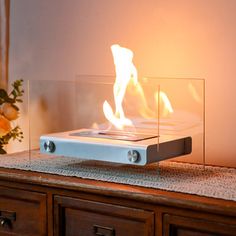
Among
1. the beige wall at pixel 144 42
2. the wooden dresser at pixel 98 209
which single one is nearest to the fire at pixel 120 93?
the beige wall at pixel 144 42

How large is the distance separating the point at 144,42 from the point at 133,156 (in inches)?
19.8

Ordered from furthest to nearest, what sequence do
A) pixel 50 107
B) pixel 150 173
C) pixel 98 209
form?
1. pixel 50 107
2. pixel 150 173
3. pixel 98 209

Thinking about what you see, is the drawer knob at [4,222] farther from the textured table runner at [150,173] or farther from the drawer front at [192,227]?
the drawer front at [192,227]

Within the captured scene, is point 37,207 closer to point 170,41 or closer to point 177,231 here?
point 177,231

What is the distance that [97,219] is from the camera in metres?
1.51

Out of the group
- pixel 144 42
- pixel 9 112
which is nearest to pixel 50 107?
pixel 9 112

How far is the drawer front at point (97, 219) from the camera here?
56.4 inches

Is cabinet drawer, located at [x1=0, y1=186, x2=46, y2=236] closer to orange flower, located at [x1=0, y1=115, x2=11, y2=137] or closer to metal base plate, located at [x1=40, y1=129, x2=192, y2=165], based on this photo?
metal base plate, located at [x1=40, y1=129, x2=192, y2=165]

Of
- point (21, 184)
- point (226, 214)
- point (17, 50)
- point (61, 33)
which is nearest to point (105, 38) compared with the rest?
point (61, 33)

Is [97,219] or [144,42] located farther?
[144,42]

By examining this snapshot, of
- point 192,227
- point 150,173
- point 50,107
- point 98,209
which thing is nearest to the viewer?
point 192,227

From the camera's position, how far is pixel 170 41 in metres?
1.85

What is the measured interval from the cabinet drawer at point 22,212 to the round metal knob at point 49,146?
13 cm

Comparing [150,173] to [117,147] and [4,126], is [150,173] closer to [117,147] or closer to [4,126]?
[117,147]
